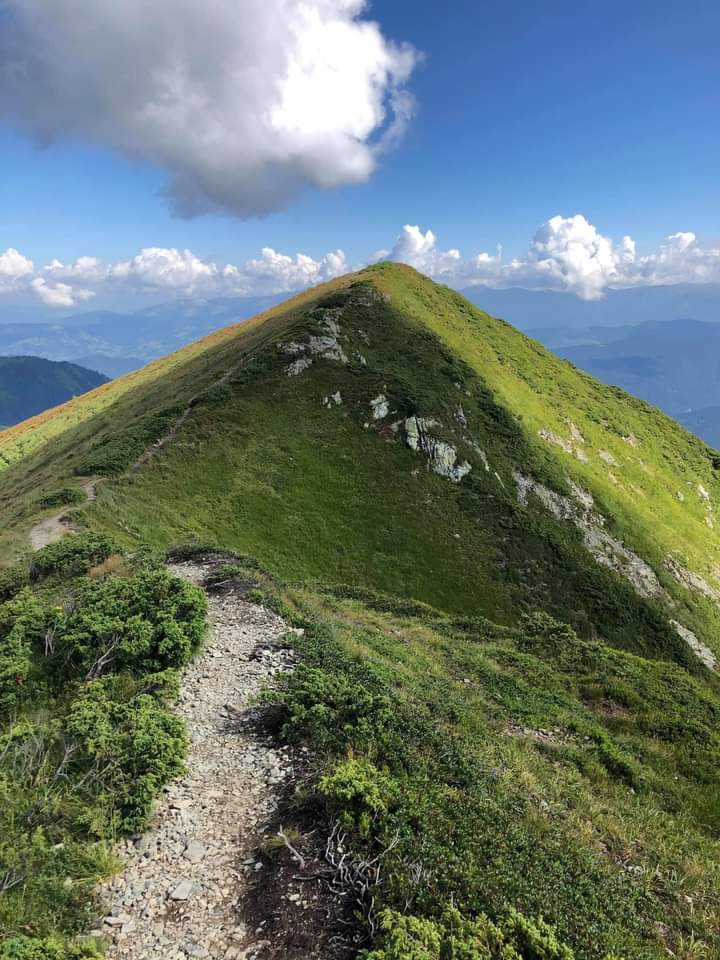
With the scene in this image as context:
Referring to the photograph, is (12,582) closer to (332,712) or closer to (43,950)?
(332,712)

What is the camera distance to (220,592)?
2002 cm

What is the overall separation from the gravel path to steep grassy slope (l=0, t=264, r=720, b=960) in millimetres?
1313

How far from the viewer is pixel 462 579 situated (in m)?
39.7

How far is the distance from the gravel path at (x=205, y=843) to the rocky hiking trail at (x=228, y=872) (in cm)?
2

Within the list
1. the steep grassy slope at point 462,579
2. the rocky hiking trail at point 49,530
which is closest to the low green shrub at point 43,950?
the steep grassy slope at point 462,579

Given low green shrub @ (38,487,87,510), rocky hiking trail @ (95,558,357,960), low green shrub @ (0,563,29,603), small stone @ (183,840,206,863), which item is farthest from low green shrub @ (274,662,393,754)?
low green shrub @ (38,487,87,510)

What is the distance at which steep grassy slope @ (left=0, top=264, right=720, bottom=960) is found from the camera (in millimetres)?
8586

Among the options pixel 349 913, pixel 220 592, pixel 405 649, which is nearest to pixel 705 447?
pixel 405 649

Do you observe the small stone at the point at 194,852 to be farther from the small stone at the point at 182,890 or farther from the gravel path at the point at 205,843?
the small stone at the point at 182,890

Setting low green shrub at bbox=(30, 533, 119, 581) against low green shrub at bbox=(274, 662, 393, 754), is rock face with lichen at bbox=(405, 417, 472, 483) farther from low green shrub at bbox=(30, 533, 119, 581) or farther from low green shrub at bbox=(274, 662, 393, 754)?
low green shrub at bbox=(274, 662, 393, 754)

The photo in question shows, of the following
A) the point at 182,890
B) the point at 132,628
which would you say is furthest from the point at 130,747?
the point at 132,628

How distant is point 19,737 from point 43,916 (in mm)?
4244

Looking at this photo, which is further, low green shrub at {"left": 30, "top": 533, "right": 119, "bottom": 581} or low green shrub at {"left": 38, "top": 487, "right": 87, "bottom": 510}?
low green shrub at {"left": 38, "top": 487, "right": 87, "bottom": 510}

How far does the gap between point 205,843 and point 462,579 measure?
3302 cm
